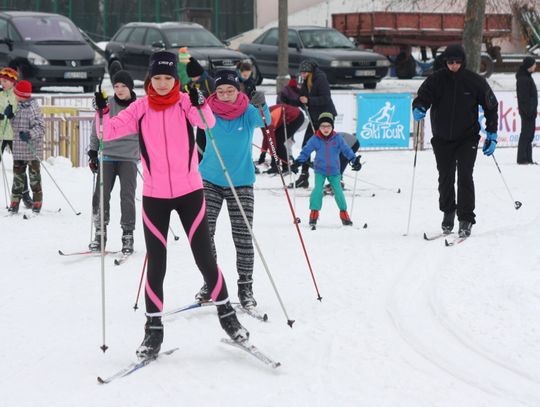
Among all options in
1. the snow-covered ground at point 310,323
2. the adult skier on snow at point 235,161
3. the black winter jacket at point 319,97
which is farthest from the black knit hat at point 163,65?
the black winter jacket at point 319,97

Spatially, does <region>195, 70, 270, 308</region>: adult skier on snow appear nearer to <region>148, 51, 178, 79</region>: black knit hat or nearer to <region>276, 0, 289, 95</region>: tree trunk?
<region>148, 51, 178, 79</region>: black knit hat

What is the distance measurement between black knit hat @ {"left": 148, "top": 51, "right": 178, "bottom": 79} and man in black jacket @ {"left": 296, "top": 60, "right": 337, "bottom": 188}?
8180 millimetres

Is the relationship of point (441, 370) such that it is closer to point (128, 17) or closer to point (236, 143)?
point (236, 143)

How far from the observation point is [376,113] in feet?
59.3

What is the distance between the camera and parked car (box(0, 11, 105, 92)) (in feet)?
72.8

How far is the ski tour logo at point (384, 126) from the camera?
710 inches

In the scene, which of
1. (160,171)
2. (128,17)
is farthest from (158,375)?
(128,17)

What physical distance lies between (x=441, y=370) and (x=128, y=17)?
34529 millimetres

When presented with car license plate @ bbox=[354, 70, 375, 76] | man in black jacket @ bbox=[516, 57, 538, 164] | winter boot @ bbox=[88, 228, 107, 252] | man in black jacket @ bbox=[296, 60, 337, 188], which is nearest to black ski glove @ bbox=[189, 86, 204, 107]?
winter boot @ bbox=[88, 228, 107, 252]

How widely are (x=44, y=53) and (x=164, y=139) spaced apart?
17.3 m

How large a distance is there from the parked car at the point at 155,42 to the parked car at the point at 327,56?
1.44 m

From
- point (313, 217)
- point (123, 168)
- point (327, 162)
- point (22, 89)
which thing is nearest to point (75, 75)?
point (22, 89)

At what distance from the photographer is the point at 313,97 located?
46.3ft

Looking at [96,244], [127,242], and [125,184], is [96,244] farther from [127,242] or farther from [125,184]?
[125,184]
